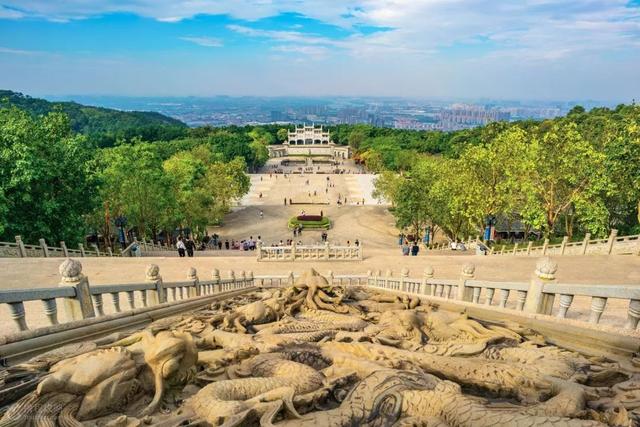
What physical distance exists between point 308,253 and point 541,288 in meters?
15.5

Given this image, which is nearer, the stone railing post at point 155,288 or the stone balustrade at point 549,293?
the stone balustrade at point 549,293

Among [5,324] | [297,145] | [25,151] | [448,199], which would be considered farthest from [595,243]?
[297,145]

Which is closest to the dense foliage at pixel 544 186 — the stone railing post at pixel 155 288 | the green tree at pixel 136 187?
the green tree at pixel 136 187

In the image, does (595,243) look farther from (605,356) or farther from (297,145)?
(297,145)

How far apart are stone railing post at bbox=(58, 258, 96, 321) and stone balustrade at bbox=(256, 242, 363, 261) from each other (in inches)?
582

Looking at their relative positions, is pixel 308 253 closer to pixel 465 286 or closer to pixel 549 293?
pixel 465 286

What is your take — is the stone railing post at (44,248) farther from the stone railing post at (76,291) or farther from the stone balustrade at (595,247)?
the stone balustrade at (595,247)

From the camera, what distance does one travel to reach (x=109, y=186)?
2684 centimetres

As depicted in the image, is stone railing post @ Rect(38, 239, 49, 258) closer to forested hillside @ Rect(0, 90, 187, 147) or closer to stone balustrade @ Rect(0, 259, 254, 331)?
stone balustrade @ Rect(0, 259, 254, 331)

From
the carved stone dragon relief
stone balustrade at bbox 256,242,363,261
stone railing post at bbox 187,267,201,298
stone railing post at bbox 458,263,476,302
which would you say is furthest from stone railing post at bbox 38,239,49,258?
stone railing post at bbox 458,263,476,302

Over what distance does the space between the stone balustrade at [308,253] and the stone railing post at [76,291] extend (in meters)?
14.8

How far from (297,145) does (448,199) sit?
96.0 m

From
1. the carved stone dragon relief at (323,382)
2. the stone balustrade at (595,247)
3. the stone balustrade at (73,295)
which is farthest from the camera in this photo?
the stone balustrade at (595,247)

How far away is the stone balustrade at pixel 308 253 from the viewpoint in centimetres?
2134
